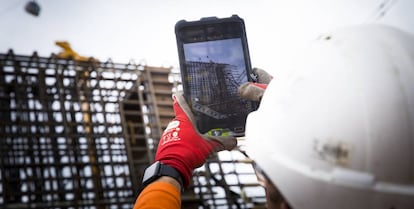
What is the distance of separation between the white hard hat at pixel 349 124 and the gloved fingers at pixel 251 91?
0.19m

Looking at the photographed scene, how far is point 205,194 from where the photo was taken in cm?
681

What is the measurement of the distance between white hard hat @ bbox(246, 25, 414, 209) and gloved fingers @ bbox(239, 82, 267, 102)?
19 centimetres

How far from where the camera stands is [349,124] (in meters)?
0.64

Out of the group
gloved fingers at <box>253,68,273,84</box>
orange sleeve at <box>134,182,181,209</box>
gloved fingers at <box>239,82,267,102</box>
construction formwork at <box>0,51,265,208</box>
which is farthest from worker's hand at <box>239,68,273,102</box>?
construction formwork at <box>0,51,265,208</box>

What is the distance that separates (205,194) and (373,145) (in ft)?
20.8

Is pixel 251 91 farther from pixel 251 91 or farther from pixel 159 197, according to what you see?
pixel 159 197

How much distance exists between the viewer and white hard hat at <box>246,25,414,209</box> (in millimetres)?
643

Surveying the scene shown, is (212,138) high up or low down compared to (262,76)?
down

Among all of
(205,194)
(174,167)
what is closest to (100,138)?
(205,194)

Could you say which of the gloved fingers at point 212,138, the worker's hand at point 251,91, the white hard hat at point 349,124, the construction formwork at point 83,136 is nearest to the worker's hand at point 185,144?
the gloved fingers at point 212,138

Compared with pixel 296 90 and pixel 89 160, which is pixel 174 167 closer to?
pixel 296 90

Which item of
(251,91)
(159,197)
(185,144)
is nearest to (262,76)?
(251,91)

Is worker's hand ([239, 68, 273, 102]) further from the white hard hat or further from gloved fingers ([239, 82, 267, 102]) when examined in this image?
the white hard hat

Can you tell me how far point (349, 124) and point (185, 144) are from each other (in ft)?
1.48
